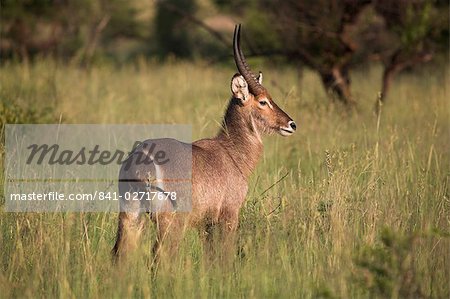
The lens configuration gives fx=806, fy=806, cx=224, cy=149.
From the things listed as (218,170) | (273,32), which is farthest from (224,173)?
(273,32)

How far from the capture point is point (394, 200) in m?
5.93

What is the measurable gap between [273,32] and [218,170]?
10.9m

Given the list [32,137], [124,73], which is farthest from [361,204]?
[124,73]

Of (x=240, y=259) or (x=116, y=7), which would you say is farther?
(x=116, y=7)

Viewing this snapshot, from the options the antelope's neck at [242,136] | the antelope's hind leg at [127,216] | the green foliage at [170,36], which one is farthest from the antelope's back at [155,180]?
the green foliage at [170,36]

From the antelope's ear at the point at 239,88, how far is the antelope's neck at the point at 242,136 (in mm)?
125

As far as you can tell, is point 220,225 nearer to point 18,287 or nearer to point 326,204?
point 326,204

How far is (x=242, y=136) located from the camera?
235 inches

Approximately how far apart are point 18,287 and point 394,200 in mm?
2837

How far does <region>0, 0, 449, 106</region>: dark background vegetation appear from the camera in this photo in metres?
11.9

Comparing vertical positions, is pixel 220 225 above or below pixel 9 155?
below

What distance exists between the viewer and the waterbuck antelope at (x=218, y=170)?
4773mm

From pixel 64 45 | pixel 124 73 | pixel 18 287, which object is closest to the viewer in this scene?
pixel 18 287

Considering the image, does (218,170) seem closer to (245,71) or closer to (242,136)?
(242,136)
